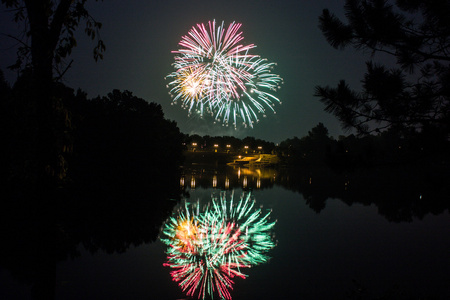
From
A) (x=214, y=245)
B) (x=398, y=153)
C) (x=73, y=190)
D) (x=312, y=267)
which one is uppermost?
(x=398, y=153)

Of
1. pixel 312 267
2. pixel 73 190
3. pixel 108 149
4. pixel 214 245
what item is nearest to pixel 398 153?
pixel 312 267

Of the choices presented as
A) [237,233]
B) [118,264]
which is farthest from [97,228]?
[237,233]

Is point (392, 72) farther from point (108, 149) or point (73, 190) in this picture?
point (108, 149)

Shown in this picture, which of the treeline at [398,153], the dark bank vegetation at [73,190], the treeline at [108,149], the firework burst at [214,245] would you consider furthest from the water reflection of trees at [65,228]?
the treeline at [398,153]

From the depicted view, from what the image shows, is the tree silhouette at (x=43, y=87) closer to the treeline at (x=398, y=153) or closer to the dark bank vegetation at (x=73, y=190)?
the dark bank vegetation at (x=73, y=190)

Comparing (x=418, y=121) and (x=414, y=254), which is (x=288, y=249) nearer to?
(x=414, y=254)

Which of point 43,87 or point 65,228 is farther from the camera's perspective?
point 65,228

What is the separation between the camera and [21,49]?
3641 millimetres

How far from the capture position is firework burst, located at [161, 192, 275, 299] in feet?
26.5

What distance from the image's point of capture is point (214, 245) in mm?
11078

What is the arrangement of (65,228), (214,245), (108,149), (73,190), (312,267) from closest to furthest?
(312,267)
(214,245)
(65,228)
(73,190)
(108,149)

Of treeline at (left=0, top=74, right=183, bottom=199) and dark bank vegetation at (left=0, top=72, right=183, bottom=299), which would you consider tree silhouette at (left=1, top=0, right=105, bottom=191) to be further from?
treeline at (left=0, top=74, right=183, bottom=199)

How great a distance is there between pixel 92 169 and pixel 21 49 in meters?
28.7

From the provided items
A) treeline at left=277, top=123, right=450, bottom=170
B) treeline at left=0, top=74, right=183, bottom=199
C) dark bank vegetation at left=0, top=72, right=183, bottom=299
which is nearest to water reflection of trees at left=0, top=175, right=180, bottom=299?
dark bank vegetation at left=0, top=72, right=183, bottom=299
